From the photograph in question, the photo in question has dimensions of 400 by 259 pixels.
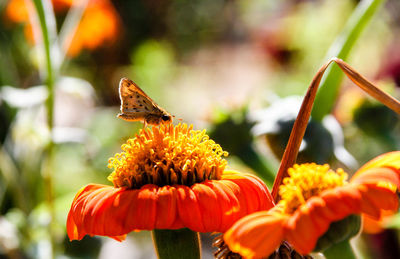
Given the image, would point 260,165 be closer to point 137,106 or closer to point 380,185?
point 137,106

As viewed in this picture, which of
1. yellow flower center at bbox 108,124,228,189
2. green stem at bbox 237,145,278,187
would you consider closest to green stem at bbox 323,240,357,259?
yellow flower center at bbox 108,124,228,189

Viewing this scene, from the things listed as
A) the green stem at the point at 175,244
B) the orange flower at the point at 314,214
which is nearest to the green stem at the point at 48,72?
the green stem at the point at 175,244

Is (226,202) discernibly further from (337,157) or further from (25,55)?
(25,55)

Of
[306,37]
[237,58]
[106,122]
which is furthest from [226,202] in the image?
[237,58]

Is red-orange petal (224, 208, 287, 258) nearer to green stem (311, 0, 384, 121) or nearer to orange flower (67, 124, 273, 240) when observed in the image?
orange flower (67, 124, 273, 240)

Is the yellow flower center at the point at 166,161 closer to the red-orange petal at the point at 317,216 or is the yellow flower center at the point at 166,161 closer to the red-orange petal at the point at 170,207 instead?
the red-orange petal at the point at 170,207
